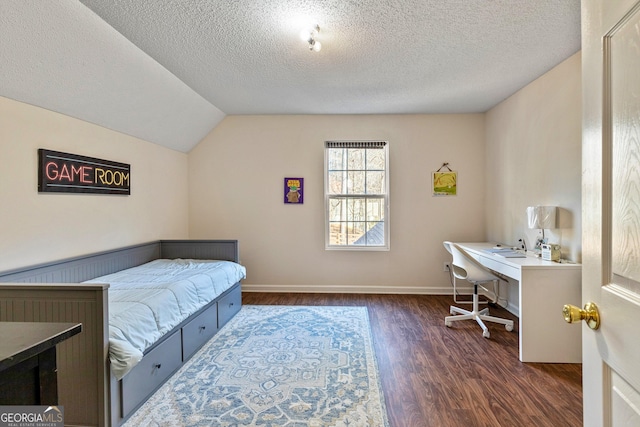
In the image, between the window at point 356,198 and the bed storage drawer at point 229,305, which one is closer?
the bed storage drawer at point 229,305

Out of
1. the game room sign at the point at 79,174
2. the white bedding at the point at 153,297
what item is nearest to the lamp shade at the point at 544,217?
the white bedding at the point at 153,297

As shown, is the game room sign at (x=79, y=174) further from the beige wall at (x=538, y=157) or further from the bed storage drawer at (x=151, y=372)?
the beige wall at (x=538, y=157)

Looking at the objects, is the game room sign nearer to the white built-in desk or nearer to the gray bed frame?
the gray bed frame

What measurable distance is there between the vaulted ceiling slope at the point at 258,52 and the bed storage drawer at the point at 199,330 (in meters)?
2.03

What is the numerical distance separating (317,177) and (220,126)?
5.13ft

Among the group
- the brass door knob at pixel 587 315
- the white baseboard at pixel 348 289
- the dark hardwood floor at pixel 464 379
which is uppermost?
the brass door knob at pixel 587 315

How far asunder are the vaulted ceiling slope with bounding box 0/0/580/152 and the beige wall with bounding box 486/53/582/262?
0.24 meters

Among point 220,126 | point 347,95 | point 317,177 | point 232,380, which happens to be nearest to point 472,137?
point 347,95

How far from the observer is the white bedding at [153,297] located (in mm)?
1744

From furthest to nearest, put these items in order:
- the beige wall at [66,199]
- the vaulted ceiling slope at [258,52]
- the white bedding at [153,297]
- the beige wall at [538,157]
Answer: the beige wall at [538,157] < the beige wall at [66,199] < the vaulted ceiling slope at [258,52] < the white bedding at [153,297]

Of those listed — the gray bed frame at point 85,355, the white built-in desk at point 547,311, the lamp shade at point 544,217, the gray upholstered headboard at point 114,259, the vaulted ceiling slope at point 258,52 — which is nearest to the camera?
the gray bed frame at point 85,355

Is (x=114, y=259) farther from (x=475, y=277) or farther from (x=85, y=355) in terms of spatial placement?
(x=475, y=277)

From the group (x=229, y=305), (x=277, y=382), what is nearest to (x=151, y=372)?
(x=277, y=382)

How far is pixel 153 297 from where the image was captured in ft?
7.20
